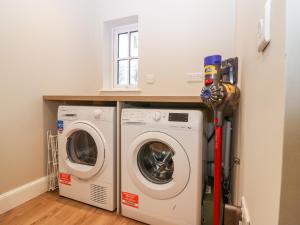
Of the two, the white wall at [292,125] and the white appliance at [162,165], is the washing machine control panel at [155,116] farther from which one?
the white wall at [292,125]

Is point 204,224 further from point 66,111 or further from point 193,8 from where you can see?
point 193,8

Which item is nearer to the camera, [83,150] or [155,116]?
[155,116]

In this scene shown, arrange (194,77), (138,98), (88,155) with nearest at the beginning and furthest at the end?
(138,98), (88,155), (194,77)

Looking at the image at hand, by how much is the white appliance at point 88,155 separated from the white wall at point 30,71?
0.92 ft

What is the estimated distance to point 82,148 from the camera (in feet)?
5.64

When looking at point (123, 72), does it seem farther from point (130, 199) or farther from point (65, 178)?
point (130, 199)

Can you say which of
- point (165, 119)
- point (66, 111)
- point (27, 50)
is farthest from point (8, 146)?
point (165, 119)

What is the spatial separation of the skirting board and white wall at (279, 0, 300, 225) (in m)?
1.84

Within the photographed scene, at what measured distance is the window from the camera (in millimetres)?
A: 2502

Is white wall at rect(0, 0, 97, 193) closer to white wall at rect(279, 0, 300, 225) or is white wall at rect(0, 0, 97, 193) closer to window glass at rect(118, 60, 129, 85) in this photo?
window glass at rect(118, 60, 129, 85)

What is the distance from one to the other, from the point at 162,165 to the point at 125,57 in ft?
5.65

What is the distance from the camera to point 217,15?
1.84 meters

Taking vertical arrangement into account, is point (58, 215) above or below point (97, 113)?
below

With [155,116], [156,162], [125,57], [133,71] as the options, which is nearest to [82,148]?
[156,162]
